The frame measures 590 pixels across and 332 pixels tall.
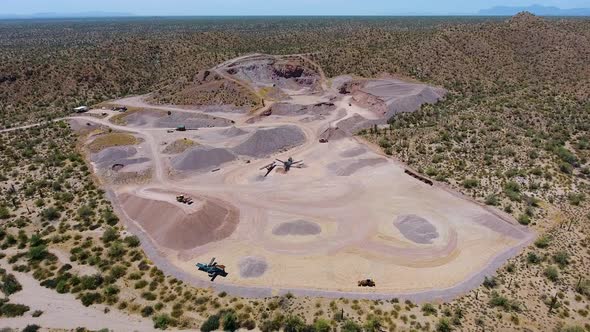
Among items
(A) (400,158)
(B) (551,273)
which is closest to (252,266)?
(B) (551,273)

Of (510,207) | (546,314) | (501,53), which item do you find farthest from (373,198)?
(501,53)

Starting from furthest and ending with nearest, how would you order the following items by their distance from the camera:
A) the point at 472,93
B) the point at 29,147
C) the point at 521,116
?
the point at 472,93
the point at 521,116
the point at 29,147

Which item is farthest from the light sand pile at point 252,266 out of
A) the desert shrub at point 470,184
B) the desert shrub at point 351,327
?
the desert shrub at point 470,184

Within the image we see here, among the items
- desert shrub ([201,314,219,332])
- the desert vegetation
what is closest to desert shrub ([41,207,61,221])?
the desert vegetation

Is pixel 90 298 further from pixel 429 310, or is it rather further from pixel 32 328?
pixel 429 310

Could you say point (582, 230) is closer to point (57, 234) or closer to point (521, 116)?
point (521, 116)

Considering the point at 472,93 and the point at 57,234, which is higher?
the point at 472,93
